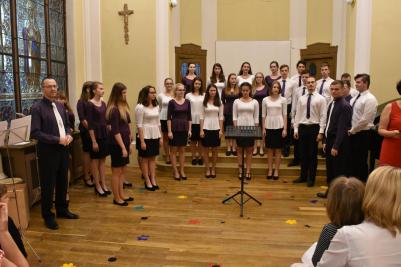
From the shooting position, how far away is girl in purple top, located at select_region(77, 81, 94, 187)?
17.9 ft

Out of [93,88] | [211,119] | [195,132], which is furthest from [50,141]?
[195,132]

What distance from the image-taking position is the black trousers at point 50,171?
4.21m

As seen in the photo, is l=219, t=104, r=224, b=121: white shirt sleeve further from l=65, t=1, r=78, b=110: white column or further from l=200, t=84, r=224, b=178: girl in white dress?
l=65, t=1, r=78, b=110: white column

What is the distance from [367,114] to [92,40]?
194 inches

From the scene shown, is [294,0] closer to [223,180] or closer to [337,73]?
[337,73]

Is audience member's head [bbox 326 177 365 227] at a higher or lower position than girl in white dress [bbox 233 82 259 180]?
lower

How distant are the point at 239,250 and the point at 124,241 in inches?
44.2

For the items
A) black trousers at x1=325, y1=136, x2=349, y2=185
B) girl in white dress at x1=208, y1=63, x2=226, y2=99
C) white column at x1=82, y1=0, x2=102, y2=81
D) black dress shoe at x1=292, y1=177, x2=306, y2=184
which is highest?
white column at x1=82, y1=0, x2=102, y2=81

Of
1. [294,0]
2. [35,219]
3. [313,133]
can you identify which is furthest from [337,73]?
[35,219]

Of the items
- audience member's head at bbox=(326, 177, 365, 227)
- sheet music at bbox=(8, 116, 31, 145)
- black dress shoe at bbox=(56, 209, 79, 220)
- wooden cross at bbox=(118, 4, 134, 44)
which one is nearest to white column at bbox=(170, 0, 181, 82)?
wooden cross at bbox=(118, 4, 134, 44)

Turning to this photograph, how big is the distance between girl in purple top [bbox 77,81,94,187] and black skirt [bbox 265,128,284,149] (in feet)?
8.74

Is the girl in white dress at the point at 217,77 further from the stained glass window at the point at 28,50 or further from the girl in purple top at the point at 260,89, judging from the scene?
the stained glass window at the point at 28,50

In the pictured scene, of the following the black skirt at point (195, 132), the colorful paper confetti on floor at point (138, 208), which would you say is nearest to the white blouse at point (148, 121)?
the black skirt at point (195, 132)

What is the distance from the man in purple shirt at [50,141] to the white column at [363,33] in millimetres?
5028
